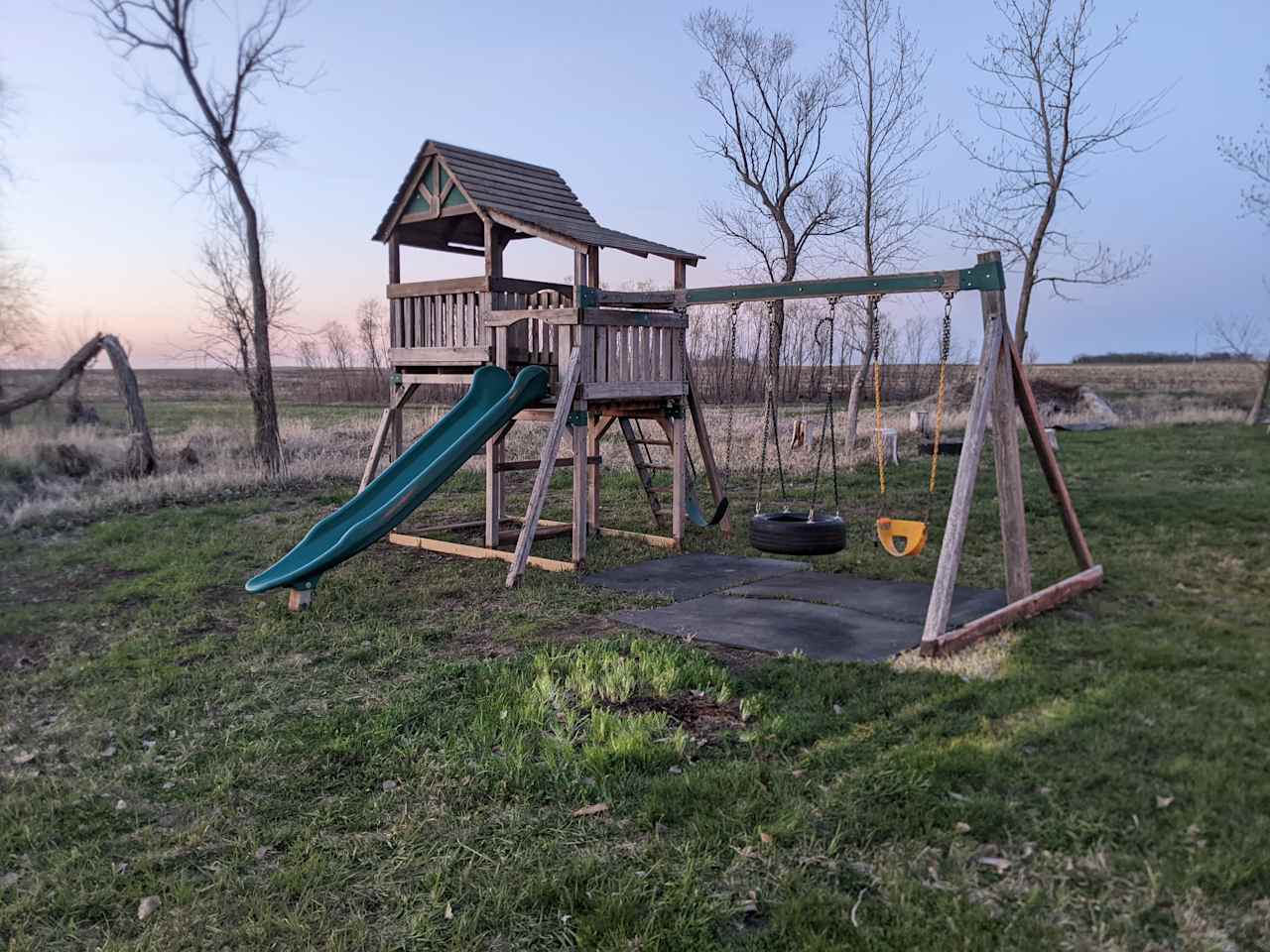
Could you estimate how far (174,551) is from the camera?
30.2 ft

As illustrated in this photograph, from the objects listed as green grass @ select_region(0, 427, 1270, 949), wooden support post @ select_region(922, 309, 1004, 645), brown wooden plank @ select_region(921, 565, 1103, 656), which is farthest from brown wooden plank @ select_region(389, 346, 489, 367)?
brown wooden plank @ select_region(921, 565, 1103, 656)

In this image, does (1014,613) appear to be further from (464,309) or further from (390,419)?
(390,419)

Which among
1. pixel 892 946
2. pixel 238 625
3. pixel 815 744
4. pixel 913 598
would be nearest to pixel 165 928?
pixel 892 946

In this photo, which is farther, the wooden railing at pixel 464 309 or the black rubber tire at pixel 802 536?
the wooden railing at pixel 464 309

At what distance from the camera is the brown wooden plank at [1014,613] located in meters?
5.35

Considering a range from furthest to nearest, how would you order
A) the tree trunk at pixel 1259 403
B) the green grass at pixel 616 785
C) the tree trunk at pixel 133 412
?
the tree trunk at pixel 1259 403 → the tree trunk at pixel 133 412 → the green grass at pixel 616 785

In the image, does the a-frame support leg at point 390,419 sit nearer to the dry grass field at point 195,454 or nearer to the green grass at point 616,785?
the green grass at point 616,785

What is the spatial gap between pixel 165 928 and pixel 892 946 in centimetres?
233

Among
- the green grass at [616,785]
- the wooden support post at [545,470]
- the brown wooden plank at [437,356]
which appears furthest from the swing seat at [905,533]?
the brown wooden plank at [437,356]

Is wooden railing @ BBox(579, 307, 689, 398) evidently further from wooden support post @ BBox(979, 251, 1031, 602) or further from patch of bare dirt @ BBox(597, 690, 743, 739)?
patch of bare dirt @ BBox(597, 690, 743, 739)

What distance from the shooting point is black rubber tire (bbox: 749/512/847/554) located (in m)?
6.32

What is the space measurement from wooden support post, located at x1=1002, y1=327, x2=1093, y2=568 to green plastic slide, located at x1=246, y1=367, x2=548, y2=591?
417cm

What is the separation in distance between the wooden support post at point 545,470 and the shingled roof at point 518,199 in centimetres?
128

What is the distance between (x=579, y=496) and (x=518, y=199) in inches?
124
